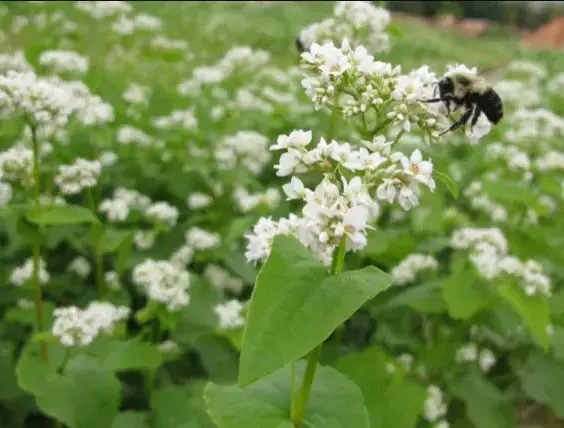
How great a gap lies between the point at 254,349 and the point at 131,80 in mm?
6940

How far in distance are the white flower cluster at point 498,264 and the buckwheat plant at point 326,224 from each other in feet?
4.77

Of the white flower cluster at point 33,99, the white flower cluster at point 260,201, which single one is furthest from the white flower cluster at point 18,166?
the white flower cluster at point 260,201

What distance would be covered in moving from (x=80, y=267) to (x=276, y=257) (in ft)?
8.86

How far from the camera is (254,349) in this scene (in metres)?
1.58

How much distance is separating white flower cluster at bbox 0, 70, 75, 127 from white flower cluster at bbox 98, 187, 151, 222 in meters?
1.10

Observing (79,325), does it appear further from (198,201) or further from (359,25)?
(359,25)

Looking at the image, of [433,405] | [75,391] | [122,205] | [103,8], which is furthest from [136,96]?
[433,405]

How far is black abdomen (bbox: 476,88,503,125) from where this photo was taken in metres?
2.57

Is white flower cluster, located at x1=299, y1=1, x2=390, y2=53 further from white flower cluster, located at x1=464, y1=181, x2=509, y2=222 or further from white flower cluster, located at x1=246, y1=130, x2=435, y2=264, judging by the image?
white flower cluster, located at x1=246, y1=130, x2=435, y2=264

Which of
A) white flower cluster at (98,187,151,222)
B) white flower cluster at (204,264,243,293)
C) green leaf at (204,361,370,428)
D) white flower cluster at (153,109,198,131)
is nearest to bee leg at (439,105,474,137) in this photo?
green leaf at (204,361,370,428)

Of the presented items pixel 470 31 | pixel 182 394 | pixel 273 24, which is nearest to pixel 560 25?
pixel 470 31

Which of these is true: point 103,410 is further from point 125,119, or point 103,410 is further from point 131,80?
point 131,80

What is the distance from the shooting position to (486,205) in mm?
5164

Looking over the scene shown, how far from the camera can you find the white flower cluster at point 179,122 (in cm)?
519
